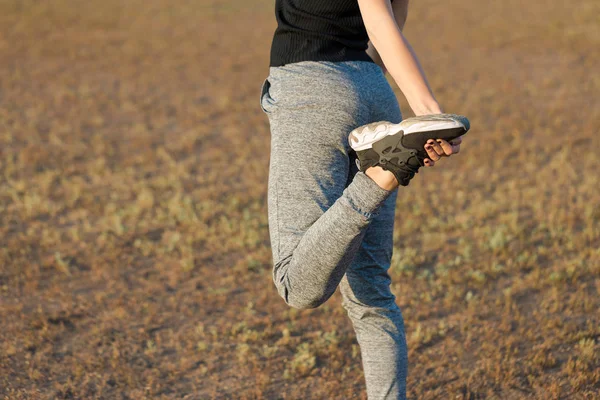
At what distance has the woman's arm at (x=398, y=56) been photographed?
87.7 inches

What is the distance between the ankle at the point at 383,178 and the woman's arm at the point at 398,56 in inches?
9.2

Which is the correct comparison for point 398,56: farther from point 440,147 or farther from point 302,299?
point 302,299

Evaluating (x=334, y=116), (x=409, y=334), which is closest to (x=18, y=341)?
(x=409, y=334)

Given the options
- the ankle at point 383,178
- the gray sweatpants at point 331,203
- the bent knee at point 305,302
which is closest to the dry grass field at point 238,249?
the gray sweatpants at point 331,203

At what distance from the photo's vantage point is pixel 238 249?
5.78m

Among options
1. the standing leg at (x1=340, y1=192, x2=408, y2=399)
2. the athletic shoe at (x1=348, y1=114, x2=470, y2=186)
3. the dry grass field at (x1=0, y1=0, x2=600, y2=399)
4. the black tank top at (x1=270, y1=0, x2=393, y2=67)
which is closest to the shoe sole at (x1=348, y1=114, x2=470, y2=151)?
the athletic shoe at (x1=348, y1=114, x2=470, y2=186)

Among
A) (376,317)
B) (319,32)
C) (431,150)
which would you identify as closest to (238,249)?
(376,317)

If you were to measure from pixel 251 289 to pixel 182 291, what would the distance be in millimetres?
499

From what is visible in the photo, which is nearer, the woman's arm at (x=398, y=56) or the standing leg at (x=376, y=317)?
the woman's arm at (x=398, y=56)

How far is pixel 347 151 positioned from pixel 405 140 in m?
0.44

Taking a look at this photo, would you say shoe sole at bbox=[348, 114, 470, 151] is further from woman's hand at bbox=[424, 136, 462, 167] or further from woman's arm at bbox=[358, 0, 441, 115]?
woman's arm at bbox=[358, 0, 441, 115]

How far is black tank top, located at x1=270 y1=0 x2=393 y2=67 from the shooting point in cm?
244

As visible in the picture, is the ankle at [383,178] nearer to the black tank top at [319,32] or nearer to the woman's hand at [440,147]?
the woman's hand at [440,147]

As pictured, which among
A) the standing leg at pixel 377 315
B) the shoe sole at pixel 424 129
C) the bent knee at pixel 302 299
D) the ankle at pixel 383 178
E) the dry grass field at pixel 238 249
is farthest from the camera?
the dry grass field at pixel 238 249
